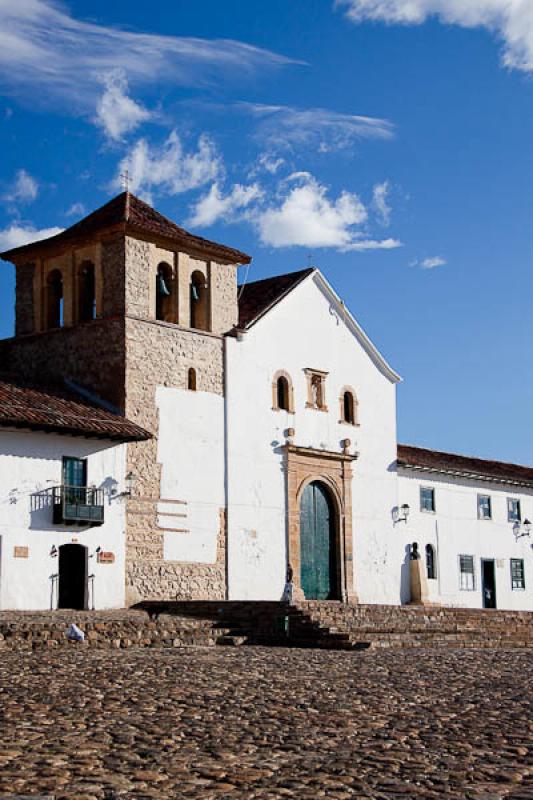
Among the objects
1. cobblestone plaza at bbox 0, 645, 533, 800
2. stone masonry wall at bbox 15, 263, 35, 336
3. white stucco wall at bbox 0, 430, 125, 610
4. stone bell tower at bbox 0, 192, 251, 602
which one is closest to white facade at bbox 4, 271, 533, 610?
white stucco wall at bbox 0, 430, 125, 610

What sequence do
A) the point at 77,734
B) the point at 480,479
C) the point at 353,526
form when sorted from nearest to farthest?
1. the point at 77,734
2. the point at 353,526
3. the point at 480,479

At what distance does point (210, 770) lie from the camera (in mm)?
8180

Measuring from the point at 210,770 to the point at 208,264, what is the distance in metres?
24.3

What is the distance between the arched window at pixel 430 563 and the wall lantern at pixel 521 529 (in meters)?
4.83

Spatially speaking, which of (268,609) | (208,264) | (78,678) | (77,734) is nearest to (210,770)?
(77,734)

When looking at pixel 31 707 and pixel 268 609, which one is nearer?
pixel 31 707

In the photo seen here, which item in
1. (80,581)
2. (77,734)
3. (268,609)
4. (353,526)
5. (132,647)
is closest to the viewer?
(77,734)

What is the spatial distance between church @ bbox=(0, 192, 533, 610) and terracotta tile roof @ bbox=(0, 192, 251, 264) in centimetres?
8

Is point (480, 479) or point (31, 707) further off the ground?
point (480, 479)

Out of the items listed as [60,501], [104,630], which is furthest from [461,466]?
[104,630]

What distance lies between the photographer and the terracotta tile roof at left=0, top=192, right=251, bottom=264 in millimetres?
29875

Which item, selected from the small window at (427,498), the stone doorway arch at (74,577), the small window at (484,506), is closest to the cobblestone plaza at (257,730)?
the stone doorway arch at (74,577)

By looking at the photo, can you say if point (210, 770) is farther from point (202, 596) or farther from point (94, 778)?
point (202, 596)

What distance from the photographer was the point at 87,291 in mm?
31078
